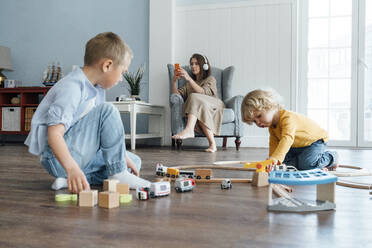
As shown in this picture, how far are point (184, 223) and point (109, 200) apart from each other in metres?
0.25

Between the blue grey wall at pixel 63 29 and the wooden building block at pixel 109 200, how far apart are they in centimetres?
334

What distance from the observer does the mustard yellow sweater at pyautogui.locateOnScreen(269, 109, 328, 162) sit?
150cm

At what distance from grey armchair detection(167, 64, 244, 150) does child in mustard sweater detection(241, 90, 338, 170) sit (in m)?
1.69

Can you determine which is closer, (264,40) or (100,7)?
(264,40)

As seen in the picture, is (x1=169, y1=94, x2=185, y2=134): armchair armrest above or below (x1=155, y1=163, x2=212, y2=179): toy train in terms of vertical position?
above

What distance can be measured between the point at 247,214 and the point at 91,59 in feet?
2.37

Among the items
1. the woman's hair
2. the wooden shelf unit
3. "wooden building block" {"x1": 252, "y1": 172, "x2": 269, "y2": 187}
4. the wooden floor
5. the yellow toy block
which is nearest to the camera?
the wooden floor

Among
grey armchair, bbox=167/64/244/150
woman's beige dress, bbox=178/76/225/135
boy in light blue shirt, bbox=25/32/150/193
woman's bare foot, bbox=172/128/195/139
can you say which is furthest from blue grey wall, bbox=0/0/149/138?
boy in light blue shirt, bbox=25/32/150/193

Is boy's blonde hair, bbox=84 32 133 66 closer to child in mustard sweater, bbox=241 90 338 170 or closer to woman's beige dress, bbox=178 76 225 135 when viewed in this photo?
child in mustard sweater, bbox=241 90 338 170

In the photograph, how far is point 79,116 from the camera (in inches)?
48.1

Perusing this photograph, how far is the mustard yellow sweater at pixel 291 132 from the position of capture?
1.50 metres

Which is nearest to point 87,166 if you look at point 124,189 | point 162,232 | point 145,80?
point 124,189

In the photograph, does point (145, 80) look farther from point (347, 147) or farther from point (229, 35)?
point (347, 147)

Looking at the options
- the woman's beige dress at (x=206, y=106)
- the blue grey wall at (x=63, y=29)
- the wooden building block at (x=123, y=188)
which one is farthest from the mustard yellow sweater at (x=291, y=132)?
the blue grey wall at (x=63, y=29)
